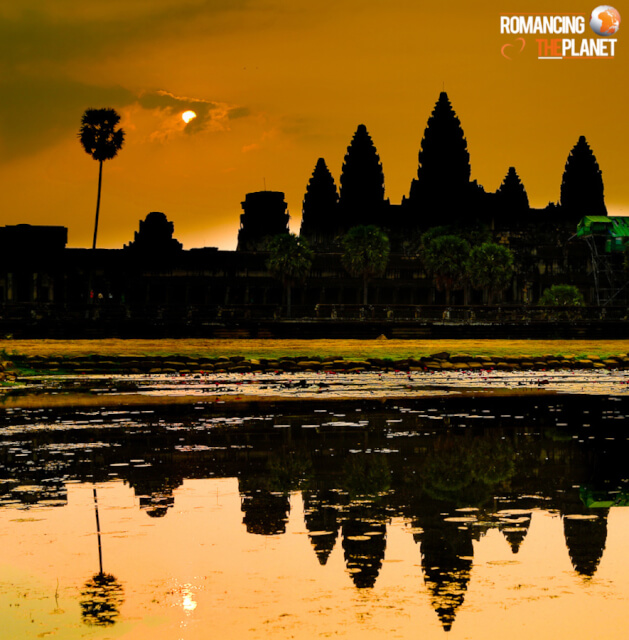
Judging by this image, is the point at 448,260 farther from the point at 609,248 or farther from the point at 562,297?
the point at 609,248

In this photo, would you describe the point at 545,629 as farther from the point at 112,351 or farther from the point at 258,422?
the point at 112,351

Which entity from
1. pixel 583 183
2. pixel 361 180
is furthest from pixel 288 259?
pixel 583 183

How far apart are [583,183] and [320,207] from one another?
33934mm

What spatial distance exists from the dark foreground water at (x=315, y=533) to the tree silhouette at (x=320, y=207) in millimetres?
127457

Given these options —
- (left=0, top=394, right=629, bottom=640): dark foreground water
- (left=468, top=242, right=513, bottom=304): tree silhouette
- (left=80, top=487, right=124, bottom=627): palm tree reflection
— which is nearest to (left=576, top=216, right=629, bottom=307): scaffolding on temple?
(left=468, top=242, right=513, bottom=304): tree silhouette

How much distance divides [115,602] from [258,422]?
436 inches

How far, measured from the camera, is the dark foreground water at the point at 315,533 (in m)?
6.64

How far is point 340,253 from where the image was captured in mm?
120938

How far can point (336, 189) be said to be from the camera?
501ft

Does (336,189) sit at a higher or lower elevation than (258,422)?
higher

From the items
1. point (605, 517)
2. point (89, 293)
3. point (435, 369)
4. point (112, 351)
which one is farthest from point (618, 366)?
point (89, 293)

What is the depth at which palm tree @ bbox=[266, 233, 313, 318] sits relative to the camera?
107 meters

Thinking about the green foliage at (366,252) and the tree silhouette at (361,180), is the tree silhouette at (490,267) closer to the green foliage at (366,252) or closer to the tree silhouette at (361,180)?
the green foliage at (366,252)

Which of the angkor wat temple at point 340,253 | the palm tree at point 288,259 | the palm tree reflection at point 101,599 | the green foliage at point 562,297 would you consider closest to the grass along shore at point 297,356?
the angkor wat temple at point 340,253
